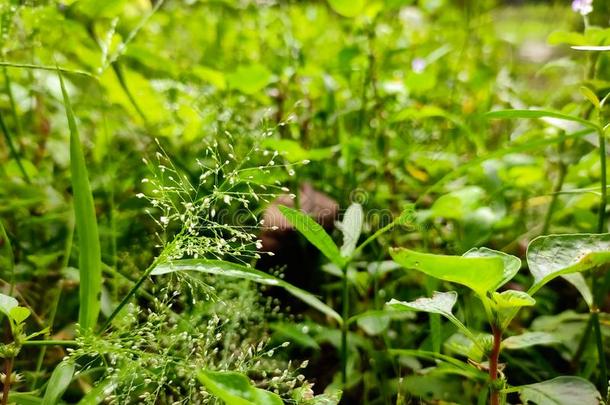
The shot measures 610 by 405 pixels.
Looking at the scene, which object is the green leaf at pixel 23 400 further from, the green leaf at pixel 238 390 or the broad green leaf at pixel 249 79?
the broad green leaf at pixel 249 79

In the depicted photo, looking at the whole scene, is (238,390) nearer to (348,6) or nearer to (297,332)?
(297,332)

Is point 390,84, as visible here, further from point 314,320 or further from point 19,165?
point 19,165

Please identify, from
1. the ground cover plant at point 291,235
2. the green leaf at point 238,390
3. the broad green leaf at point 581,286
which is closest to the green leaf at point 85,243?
the ground cover plant at point 291,235

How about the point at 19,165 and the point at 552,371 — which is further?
the point at 19,165

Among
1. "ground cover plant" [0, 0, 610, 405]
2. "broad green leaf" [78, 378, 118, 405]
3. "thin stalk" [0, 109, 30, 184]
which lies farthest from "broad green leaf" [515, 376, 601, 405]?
"thin stalk" [0, 109, 30, 184]

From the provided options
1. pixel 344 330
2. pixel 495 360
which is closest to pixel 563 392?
pixel 495 360

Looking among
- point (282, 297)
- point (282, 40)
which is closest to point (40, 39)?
point (282, 40)

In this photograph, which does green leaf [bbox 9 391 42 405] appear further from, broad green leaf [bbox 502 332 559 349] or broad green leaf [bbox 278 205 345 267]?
broad green leaf [bbox 502 332 559 349]
